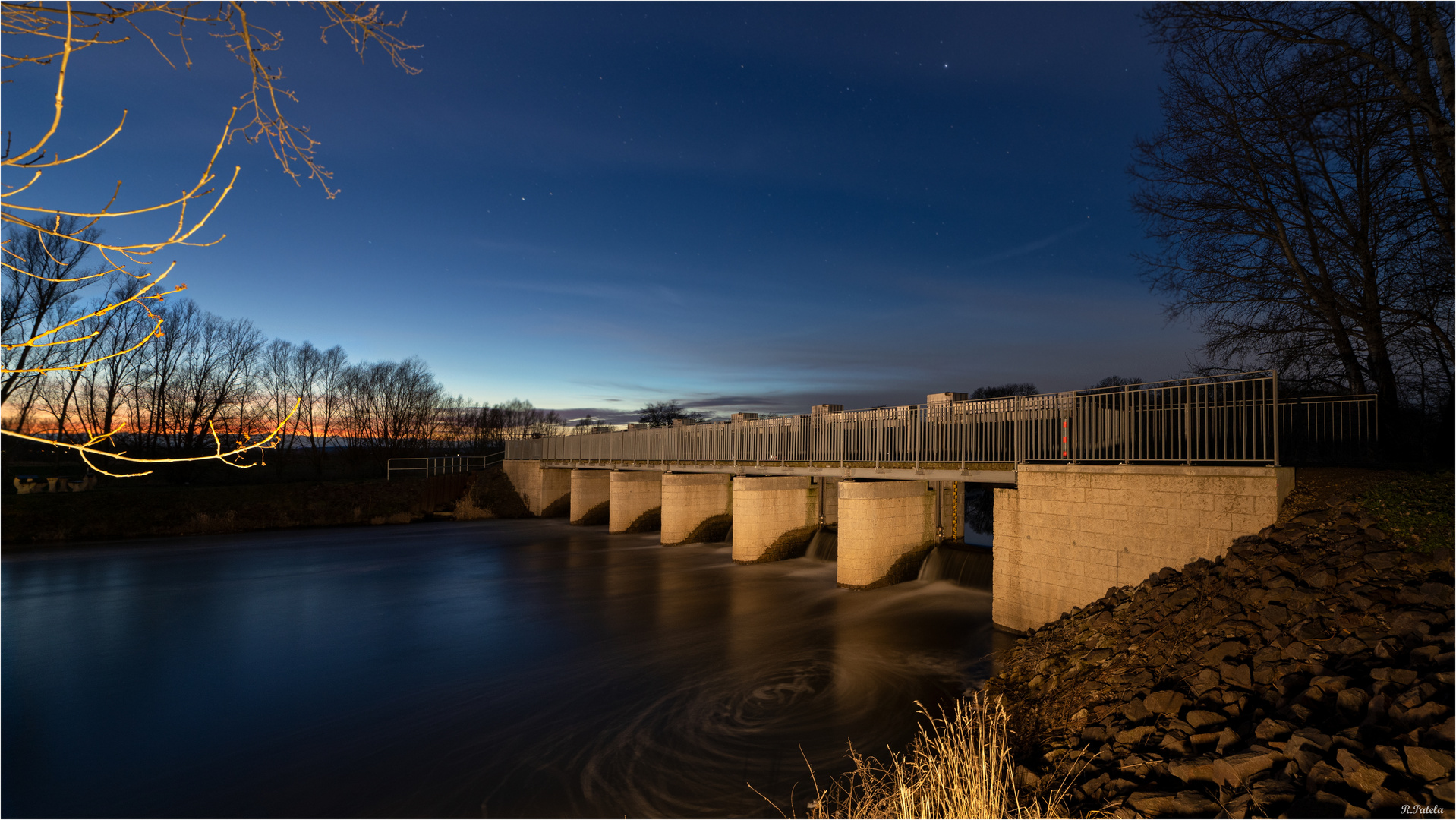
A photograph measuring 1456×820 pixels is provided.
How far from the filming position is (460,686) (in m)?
14.1

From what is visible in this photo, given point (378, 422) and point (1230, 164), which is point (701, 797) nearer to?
point (1230, 164)

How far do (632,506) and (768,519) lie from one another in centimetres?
1193

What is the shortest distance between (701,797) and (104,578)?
26125 millimetres

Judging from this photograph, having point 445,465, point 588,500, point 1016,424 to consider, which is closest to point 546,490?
point 588,500

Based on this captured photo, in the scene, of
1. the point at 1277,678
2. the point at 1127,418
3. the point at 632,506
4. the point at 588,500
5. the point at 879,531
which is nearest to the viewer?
the point at 1277,678

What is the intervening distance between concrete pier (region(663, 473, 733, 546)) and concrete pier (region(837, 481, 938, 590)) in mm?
10926

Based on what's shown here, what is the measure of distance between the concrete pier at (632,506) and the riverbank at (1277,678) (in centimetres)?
2562

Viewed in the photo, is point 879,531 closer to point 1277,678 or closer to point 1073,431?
point 1073,431

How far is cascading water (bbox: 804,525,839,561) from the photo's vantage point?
84.9 feet

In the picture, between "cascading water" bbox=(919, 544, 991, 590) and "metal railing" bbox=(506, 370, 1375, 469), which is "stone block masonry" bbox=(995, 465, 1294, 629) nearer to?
"metal railing" bbox=(506, 370, 1375, 469)

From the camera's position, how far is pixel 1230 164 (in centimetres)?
1930

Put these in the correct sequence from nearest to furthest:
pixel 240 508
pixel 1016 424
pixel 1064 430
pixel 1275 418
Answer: pixel 1275 418
pixel 1064 430
pixel 1016 424
pixel 240 508

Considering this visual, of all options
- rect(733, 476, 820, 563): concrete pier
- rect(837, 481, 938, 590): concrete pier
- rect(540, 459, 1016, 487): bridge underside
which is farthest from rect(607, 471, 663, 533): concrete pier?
rect(837, 481, 938, 590): concrete pier

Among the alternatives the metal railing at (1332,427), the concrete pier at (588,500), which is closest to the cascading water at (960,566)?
the metal railing at (1332,427)
